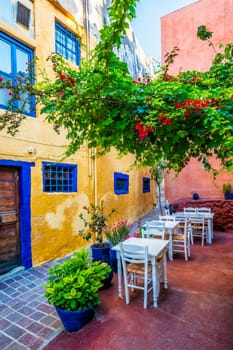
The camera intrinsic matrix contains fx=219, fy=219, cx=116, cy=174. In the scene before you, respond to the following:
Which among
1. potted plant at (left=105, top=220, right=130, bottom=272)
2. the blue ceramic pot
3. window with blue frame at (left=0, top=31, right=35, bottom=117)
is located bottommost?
the blue ceramic pot

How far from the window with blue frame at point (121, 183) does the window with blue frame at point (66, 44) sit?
382 centimetres

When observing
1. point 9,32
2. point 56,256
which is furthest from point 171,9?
point 56,256

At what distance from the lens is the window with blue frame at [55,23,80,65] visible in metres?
5.58

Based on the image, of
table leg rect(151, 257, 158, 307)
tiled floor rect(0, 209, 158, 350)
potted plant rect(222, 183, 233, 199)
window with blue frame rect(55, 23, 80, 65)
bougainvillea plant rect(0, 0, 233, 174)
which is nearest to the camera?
bougainvillea plant rect(0, 0, 233, 174)

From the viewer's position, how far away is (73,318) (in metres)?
2.59

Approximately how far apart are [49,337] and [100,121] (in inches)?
102

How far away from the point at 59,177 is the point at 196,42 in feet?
23.8

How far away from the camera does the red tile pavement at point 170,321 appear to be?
239 centimetres

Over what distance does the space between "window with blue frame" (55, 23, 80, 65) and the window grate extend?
33.0 inches

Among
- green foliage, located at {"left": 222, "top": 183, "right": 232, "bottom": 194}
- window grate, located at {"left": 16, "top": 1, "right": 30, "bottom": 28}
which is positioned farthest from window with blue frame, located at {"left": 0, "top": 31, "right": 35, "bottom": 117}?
green foliage, located at {"left": 222, "top": 183, "right": 232, "bottom": 194}

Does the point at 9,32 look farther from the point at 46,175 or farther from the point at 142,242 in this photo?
the point at 142,242

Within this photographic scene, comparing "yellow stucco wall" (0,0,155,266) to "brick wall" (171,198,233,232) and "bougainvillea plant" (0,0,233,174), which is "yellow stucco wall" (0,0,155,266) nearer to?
"bougainvillea plant" (0,0,233,174)

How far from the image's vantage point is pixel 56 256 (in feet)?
17.1

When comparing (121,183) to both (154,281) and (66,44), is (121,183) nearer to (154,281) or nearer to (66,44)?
(66,44)
